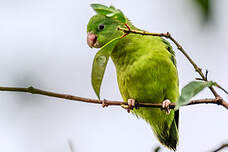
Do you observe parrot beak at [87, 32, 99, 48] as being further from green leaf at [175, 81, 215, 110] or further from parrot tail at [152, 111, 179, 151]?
green leaf at [175, 81, 215, 110]

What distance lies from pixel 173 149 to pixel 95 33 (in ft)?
5.59

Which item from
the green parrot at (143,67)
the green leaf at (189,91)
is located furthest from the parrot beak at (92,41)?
the green leaf at (189,91)

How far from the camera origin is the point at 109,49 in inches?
85.2

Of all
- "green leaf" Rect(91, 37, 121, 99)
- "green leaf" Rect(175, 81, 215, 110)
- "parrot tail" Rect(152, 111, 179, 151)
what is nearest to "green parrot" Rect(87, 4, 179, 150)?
"parrot tail" Rect(152, 111, 179, 151)

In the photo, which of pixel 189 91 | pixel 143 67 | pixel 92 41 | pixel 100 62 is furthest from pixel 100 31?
pixel 189 91

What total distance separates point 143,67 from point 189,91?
1.93 meters

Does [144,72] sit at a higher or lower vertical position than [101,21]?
lower

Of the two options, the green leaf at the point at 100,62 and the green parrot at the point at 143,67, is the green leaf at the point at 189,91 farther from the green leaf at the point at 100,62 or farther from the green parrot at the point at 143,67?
the green parrot at the point at 143,67

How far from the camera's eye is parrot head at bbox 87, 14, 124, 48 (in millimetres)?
3609

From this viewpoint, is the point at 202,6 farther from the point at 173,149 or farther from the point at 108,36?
the point at 173,149

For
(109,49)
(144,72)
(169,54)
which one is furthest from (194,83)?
(169,54)

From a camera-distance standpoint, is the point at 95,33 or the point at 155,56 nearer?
the point at 155,56

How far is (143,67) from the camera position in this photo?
11.0ft

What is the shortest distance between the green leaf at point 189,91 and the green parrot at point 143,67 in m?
1.69
